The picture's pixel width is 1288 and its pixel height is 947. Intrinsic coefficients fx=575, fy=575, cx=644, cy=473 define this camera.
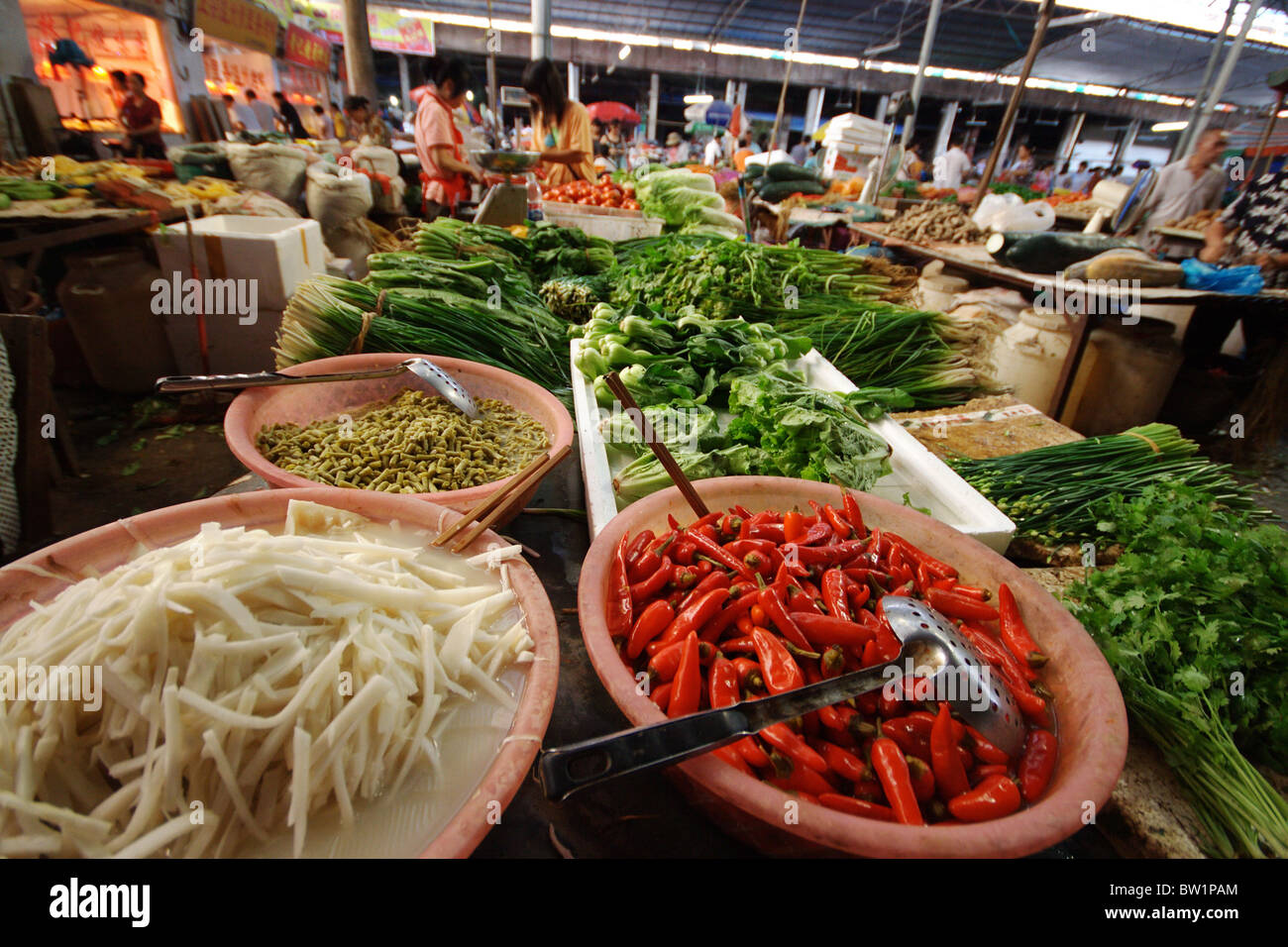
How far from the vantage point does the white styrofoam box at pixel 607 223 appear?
22.1 ft

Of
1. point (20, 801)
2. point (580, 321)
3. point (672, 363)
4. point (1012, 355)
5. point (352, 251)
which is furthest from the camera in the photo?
point (352, 251)

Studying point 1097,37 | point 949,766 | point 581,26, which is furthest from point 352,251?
point 1097,37

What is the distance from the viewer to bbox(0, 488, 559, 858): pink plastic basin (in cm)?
94

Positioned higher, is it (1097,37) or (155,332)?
(1097,37)

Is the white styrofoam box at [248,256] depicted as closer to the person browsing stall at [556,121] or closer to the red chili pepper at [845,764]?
the person browsing stall at [556,121]

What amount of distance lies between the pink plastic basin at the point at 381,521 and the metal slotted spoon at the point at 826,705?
0.08 metres

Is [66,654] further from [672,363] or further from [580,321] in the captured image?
[580,321]

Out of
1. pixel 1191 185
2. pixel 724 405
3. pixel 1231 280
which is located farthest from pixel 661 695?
pixel 1191 185

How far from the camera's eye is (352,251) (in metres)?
7.07

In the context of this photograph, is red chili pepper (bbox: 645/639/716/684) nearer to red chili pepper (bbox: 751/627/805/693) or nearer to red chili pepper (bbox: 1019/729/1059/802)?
red chili pepper (bbox: 751/627/805/693)

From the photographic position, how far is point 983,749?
124 centimetres

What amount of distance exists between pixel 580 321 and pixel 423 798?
382 cm

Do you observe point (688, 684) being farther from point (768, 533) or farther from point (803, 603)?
point (768, 533)

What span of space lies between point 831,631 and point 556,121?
318 inches
